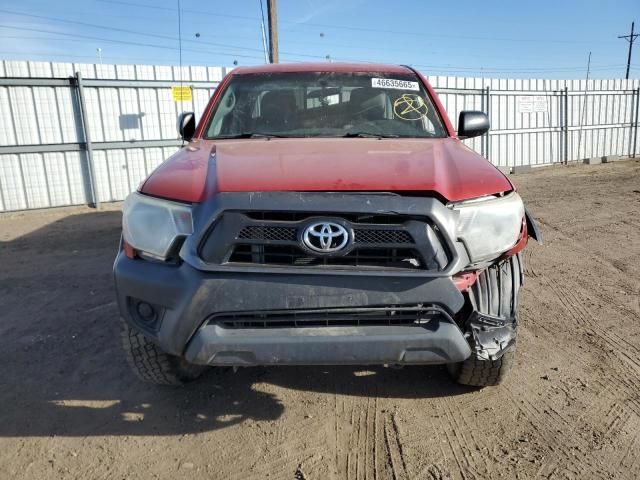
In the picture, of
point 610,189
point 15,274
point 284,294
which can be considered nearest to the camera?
point 284,294

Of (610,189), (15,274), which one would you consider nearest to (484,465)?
(15,274)

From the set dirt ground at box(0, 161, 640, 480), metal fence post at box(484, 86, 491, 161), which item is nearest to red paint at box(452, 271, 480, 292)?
dirt ground at box(0, 161, 640, 480)

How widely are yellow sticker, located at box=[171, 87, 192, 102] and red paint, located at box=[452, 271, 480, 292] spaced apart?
9.38m

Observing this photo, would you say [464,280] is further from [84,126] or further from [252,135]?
[84,126]

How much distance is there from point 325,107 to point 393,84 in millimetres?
601

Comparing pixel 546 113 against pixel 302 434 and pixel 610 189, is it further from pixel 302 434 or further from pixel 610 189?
pixel 302 434

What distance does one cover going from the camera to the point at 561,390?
2912 millimetres

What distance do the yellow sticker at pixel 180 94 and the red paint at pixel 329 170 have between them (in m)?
8.08

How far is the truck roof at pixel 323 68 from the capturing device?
3877 millimetres

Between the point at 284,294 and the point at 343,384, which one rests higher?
the point at 284,294

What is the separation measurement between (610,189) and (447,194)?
1029 centimetres

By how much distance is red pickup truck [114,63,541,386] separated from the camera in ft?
6.83

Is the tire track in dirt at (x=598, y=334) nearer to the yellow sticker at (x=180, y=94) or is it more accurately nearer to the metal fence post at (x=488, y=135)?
the yellow sticker at (x=180, y=94)

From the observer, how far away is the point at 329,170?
2287 millimetres
